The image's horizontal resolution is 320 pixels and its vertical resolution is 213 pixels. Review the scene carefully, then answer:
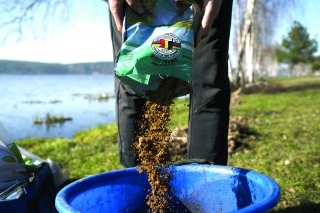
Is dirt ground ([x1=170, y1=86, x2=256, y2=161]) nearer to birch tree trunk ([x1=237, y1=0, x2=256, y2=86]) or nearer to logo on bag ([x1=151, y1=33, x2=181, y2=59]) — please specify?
logo on bag ([x1=151, y1=33, x2=181, y2=59])

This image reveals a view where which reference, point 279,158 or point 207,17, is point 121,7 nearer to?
point 207,17

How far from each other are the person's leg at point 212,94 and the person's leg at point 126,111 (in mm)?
271

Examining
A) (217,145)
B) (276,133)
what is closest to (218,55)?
(217,145)

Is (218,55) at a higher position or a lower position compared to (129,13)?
lower

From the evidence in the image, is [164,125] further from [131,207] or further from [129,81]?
[131,207]

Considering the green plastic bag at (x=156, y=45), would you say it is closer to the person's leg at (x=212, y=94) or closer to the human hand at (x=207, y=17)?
the human hand at (x=207, y=17)

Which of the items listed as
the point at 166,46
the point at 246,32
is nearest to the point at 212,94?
the point at 166,46

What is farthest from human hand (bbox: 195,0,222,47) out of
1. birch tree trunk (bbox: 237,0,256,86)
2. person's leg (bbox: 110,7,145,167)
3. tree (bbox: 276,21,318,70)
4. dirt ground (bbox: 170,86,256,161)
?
tree (bbox: 276,21,318,70)

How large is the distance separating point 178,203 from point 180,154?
170 cm

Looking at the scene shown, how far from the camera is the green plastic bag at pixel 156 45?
4.67 ft

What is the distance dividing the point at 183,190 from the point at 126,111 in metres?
0.51

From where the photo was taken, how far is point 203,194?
1.64 meters

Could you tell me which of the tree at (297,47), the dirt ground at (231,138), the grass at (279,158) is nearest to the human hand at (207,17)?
the grass at (279,158)

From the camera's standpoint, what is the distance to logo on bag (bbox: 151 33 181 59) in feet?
4.64
